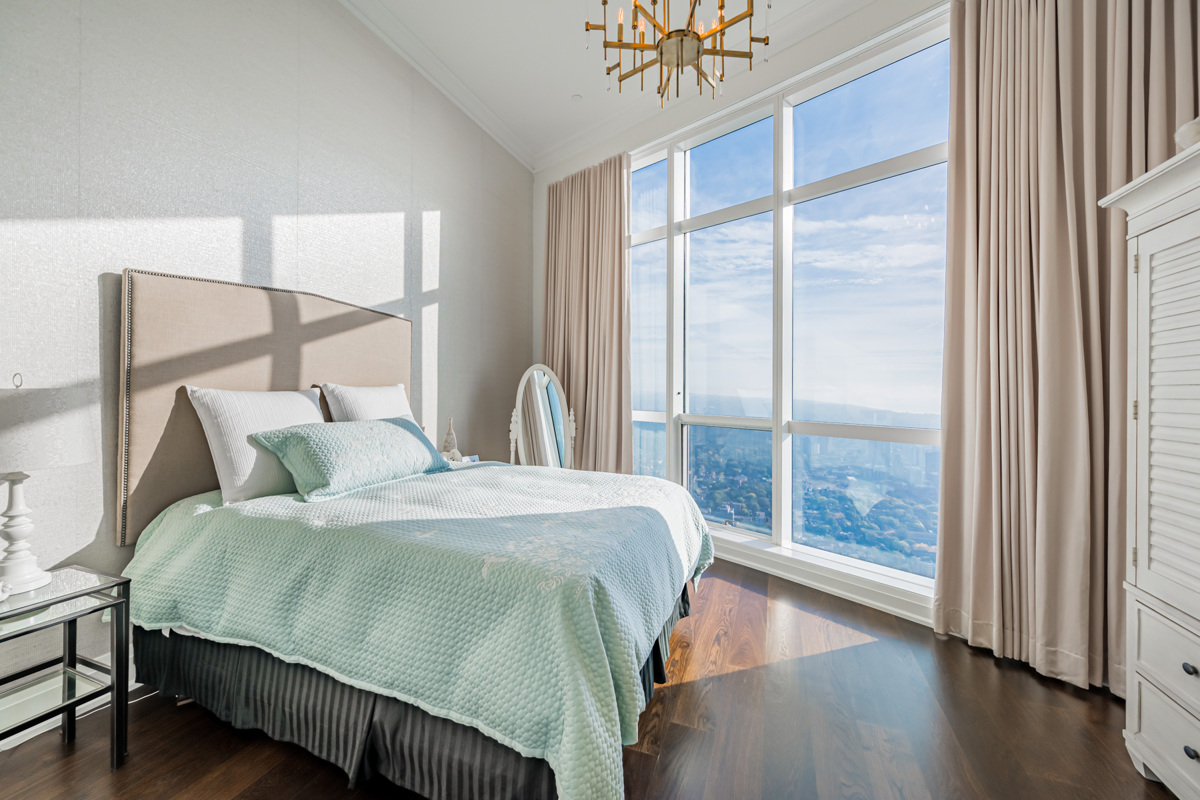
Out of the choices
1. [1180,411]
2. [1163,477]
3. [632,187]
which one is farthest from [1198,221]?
[632,187]

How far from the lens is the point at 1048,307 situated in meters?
1.89

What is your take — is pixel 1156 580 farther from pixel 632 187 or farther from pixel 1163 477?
pixel 632 187

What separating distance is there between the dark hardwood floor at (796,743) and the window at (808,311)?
0.82 metres

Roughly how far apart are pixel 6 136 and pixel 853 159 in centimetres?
341

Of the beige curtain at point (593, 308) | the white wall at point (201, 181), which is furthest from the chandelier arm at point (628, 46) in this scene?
the beige curtain at point (593, 308)

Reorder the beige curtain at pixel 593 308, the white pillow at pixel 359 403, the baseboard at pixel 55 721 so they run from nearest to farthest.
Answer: the baseboard at pixel 55 721
the white pillow at pixel 359 403
the beige curtain at pixel 593 308

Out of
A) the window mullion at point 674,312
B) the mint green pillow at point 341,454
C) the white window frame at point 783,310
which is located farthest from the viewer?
the window mullion at point 674,312

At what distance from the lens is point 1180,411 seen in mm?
1295

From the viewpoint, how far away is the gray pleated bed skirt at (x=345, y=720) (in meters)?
1.13

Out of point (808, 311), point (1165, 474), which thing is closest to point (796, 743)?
point (1165, 474)

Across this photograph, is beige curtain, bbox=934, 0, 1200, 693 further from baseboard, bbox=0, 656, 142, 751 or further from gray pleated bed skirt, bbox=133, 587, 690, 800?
baseboard, bbox=0, 656, 142, 751

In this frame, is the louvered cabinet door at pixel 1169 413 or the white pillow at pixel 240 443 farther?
the white pillow at pixel 240 443

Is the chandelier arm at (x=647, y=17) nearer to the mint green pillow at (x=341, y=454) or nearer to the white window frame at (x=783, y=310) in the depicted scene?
the white window frame at (x=783, y=310)

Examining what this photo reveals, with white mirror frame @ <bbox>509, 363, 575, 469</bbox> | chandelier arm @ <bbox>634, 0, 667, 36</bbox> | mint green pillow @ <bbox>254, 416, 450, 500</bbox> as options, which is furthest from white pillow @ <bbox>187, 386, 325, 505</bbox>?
chandelier arm @ <bbox>634, 0, 667, 36</bbox>
